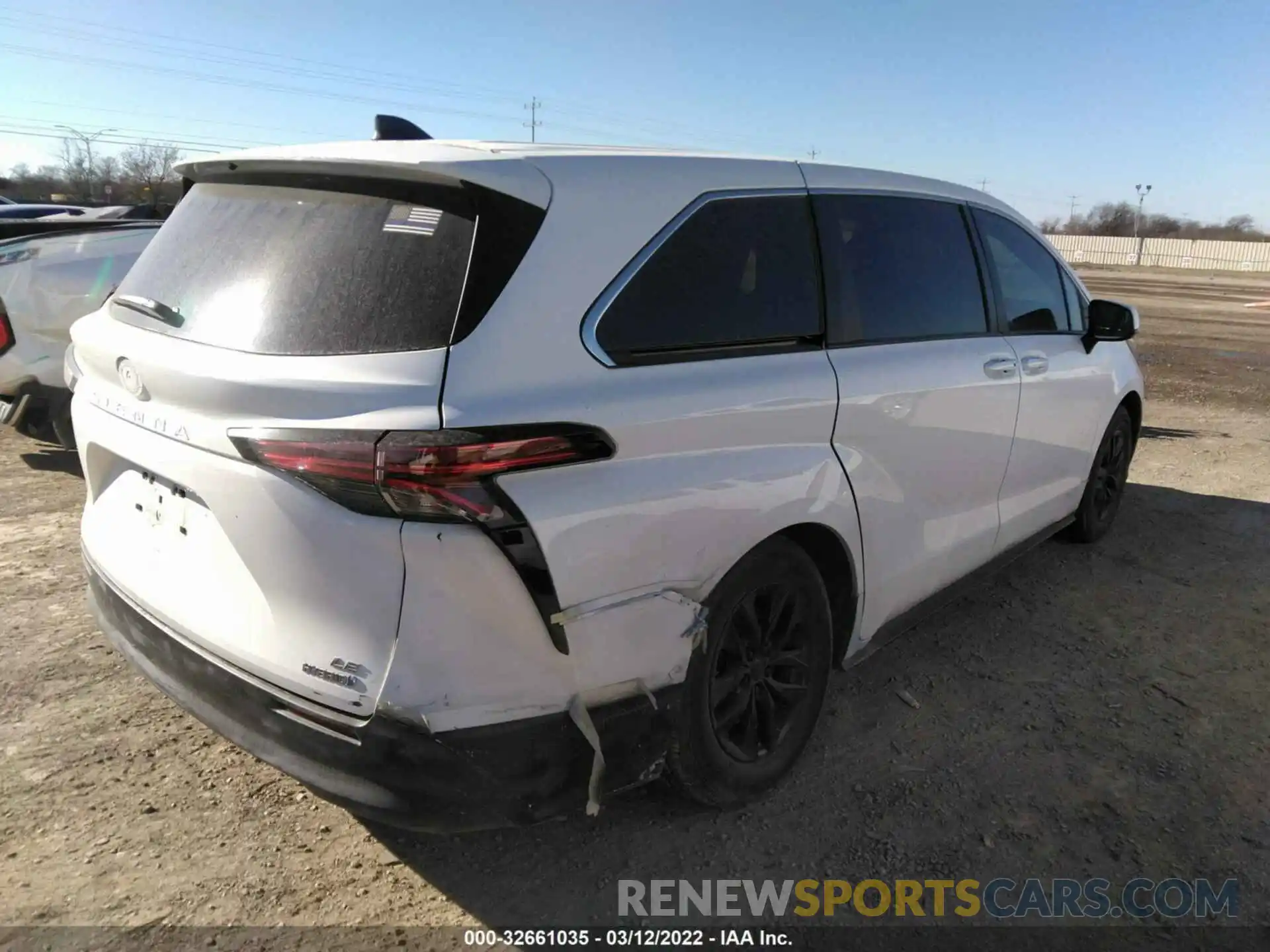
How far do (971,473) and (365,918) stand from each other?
2.62 metres

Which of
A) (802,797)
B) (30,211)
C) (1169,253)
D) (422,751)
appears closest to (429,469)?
(422,751)

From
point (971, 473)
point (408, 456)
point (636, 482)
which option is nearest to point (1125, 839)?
point (971, 473)

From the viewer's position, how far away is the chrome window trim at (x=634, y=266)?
2.21m

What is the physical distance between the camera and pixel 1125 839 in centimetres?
278

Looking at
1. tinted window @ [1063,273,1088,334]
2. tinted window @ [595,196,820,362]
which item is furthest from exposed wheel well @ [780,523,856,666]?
tinted window @ [1063,273,1088,334]

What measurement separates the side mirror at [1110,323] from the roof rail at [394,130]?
3362 millimetres

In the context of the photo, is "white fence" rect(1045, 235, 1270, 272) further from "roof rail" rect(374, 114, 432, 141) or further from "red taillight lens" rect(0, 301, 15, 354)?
"roof rail" rect(374, 114, 432, 141)

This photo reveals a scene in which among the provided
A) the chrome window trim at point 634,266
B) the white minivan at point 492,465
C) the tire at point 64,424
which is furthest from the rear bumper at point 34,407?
the chrome window trim at point 634,266

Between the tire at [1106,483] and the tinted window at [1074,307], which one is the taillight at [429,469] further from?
the tire at [1106,483]

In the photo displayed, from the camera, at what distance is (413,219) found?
216cm

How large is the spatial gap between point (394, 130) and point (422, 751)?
77.3 inches

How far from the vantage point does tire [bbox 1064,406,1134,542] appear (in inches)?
201

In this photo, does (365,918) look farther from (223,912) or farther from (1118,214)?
(1118,214)

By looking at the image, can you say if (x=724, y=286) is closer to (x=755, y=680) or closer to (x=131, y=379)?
(x=755, y=680)
